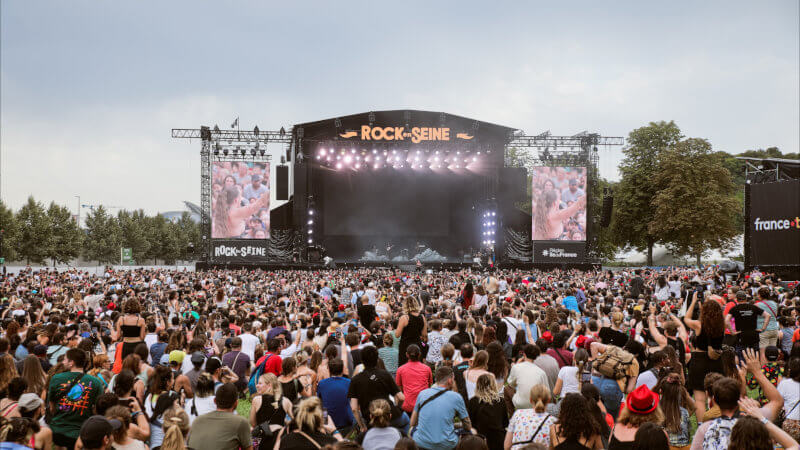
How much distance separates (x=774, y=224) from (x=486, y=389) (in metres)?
19.3

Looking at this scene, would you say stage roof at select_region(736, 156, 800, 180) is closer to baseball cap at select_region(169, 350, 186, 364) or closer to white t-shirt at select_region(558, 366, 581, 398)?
white t-shirt at select_region(558, 366, 581, 398)

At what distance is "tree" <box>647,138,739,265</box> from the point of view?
37.7m

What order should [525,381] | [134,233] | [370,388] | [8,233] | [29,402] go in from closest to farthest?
[29,402], [370,388], [525,381], [8,233], [134,233]

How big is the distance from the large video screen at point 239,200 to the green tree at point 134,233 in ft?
98.3

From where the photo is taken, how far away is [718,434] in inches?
140

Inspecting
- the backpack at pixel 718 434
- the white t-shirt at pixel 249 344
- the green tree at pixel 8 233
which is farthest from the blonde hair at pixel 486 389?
the green tree at pixel 8 233

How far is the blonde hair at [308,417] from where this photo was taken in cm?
376

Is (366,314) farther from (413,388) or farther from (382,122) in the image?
(382,122)

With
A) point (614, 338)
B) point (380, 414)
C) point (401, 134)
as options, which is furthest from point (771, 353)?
point (401, 134)

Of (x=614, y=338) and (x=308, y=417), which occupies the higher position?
(x=308, y=417)

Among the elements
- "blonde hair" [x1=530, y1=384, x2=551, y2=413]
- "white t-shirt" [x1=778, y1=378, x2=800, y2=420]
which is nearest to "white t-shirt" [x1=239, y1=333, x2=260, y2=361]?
"blonde hair" [x1=530, y1=384, x2=551, y2=413]

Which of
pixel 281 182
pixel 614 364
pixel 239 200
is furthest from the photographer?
pixel 281 182

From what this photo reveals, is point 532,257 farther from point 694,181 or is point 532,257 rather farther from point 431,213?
point 694,181

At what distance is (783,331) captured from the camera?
7.75m
